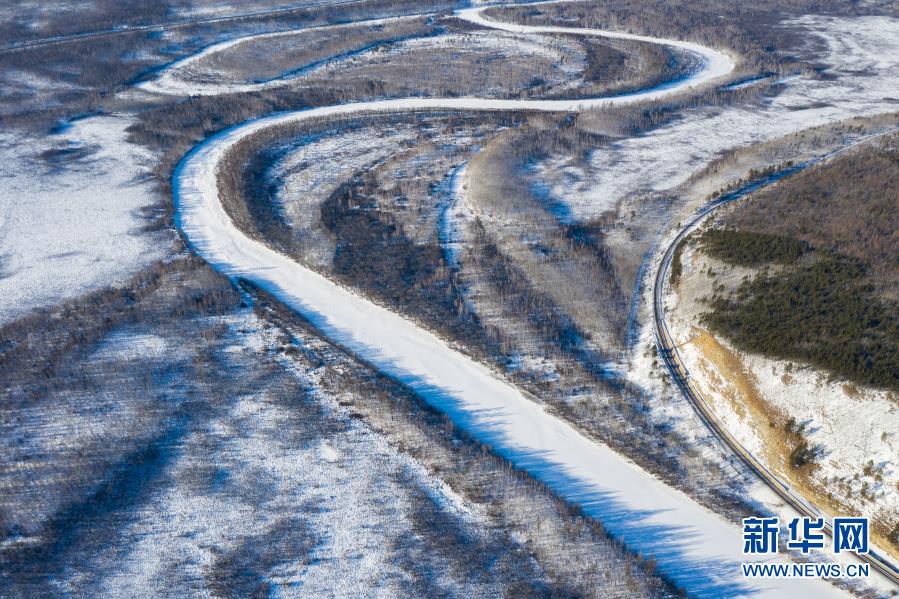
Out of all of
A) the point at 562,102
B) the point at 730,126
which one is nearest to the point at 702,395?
the point at 730,126

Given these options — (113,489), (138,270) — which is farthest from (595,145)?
(113,489)

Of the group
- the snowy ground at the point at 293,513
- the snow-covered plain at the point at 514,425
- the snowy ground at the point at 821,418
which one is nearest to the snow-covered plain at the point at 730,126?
the snow-covered plain at the point at 514,425

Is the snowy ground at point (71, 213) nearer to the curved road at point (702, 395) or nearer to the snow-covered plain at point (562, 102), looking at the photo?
the snow-covered plain at point (562, 102)

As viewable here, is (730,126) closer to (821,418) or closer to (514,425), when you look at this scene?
(821,418)

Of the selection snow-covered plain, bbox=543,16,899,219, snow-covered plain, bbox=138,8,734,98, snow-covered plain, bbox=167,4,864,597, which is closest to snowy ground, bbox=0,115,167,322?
snow-covered plain, bbox=167,4,864,597

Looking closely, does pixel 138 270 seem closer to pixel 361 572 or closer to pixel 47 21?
pixel 361 572

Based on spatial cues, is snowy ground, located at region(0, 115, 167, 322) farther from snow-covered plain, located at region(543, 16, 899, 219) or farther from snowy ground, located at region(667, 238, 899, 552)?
snowy ground, located at region(667, 238, 899, 552)
